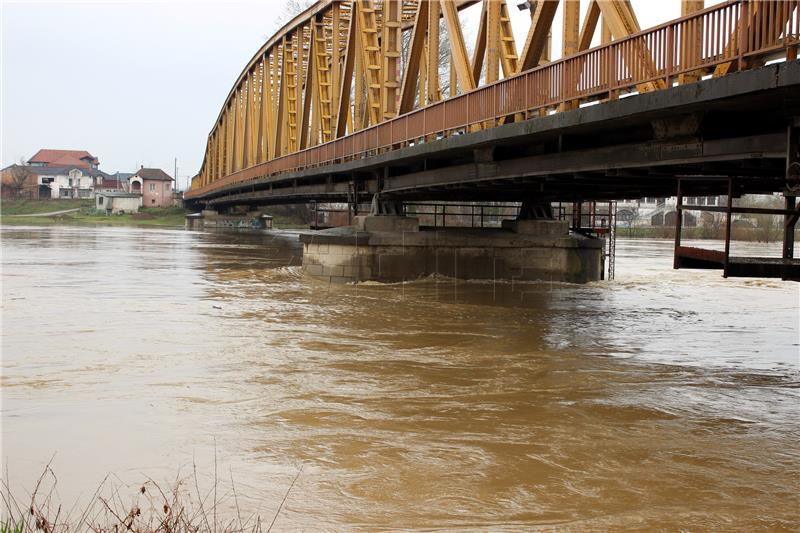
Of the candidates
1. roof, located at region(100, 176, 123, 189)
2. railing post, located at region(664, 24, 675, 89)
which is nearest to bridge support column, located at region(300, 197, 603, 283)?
railing post, located at region(664, 24, 675, 89)

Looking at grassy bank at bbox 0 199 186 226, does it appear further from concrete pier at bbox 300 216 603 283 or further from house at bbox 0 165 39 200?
concrete pier at bbox 300 216 603 283

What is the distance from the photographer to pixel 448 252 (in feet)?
89.2

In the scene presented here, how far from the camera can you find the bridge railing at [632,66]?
34.2ft

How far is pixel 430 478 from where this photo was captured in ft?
24.2

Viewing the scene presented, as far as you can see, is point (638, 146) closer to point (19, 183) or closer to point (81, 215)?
point (81, 215)

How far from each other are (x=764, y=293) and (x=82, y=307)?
19053mm

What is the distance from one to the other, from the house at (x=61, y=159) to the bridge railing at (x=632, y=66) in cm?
15676

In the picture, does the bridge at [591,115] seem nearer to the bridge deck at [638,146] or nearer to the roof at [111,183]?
the bridge deck at [638,146]

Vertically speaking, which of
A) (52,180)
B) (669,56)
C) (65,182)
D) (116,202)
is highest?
(52,180)

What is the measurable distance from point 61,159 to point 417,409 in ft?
561

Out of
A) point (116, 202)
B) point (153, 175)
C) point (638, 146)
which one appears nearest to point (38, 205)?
point (116, 202)

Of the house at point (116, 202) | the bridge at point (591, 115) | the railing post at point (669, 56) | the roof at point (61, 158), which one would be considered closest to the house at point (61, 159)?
the roof at point (61, 158)

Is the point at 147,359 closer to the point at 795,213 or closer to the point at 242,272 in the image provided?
the point at 795,213

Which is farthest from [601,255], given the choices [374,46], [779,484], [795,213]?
[779,484]
